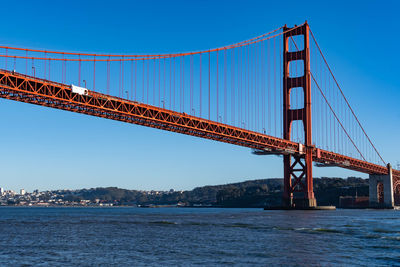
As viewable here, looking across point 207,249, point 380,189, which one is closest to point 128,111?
point 207,249

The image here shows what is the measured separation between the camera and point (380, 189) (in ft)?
372

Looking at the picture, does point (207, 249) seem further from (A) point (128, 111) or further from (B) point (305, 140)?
(B) point (305, 140)

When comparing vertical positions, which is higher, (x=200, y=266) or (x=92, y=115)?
(x=92, y=115)

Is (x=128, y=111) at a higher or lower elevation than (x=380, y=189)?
higher

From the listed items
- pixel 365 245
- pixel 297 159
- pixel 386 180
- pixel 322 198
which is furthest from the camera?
pixel 322 198

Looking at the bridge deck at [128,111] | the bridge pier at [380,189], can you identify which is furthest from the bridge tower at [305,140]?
the bridge pier at [380,189]

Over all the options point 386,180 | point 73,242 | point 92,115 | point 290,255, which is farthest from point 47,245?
point 386,180

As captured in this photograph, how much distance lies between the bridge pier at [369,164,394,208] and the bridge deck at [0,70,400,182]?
3584 cm

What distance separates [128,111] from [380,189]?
7923cm

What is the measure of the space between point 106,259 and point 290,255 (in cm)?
718

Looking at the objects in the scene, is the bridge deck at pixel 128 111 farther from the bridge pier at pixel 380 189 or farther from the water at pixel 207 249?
the bridge pier at pixel 380 189

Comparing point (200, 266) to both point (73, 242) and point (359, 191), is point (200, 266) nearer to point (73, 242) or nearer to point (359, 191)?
point (73, 242)

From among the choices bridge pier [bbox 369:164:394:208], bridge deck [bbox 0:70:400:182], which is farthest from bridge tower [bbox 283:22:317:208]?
bridge pier [bbox 369:164:394:208]

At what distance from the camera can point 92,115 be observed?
4888 centimetres
